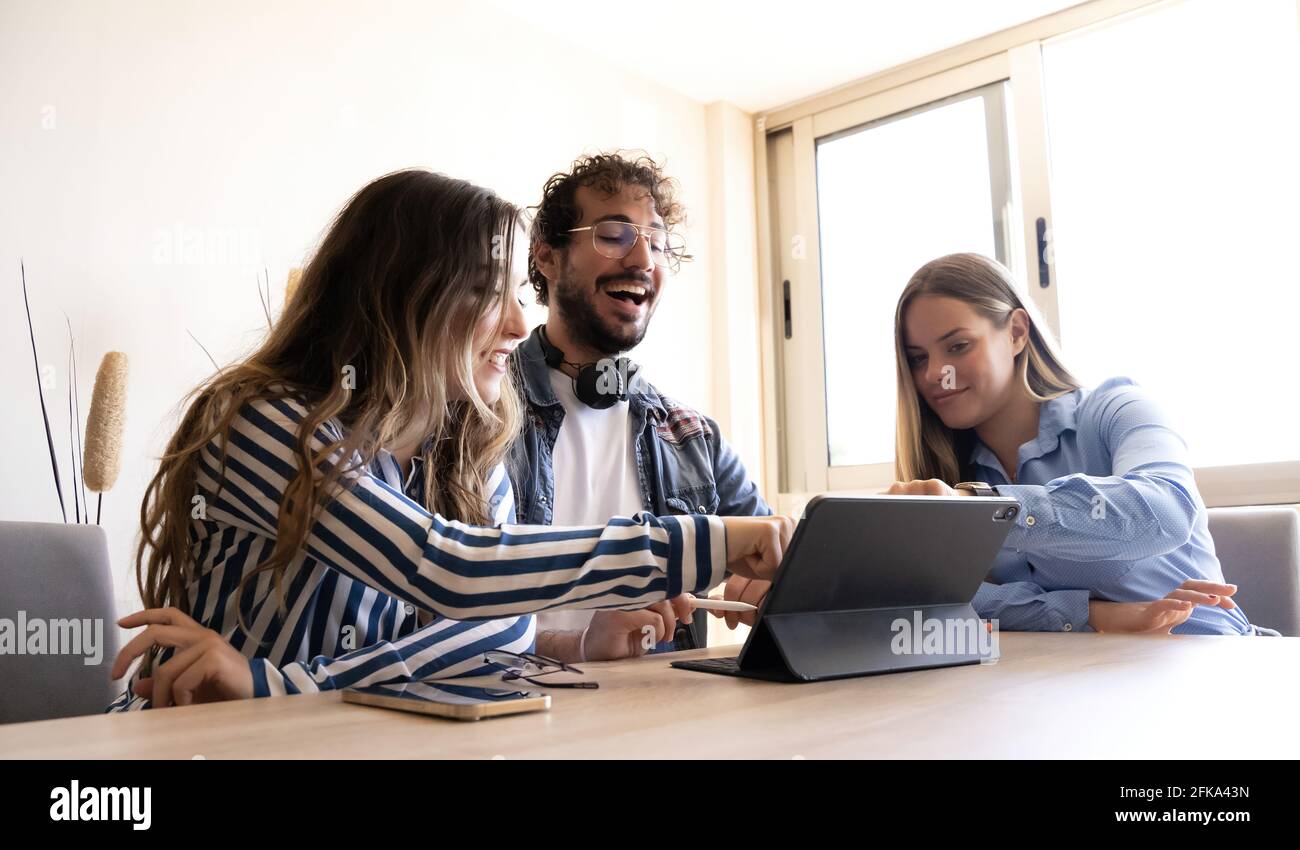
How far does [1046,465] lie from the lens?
1.79m

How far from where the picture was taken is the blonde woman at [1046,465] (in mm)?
1398

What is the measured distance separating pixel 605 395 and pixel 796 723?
4.48 ft

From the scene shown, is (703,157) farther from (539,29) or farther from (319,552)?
(319,552)

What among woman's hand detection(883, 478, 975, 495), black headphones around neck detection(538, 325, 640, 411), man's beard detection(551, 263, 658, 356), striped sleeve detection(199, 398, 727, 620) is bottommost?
striped sleeve detection(199, 398, 727, 620)

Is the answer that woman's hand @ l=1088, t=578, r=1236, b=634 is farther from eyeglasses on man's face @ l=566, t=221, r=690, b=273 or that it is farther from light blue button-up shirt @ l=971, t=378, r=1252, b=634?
eyeglasses on man's face @ l=566, t=221, r=690, b=273

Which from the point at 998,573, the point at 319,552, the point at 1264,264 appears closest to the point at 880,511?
the point at 319,552

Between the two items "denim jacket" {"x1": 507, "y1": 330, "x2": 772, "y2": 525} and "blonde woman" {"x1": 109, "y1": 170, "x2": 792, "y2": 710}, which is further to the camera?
"denim jacket" {"x1": 507, "y1": 330, "x2": 772, "y2": 525}

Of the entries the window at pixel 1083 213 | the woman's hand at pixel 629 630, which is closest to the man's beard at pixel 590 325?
the woman's hand at pixel 629 630

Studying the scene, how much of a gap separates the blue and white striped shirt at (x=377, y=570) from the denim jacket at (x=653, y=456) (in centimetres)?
71

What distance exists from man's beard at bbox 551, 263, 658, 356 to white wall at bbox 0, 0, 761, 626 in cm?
103

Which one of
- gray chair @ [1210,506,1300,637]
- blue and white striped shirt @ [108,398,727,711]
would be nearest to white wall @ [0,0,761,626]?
blue and white striped shirt @ [108,398,727,711]

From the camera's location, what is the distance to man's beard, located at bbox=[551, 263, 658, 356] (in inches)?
82.3

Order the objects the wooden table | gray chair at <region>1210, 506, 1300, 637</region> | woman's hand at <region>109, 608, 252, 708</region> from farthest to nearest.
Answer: gray chair at <region>1210, 506, 1300, 637</region> → woman's hand at <region>109, 608, 252, 708</region> → the wooden table
